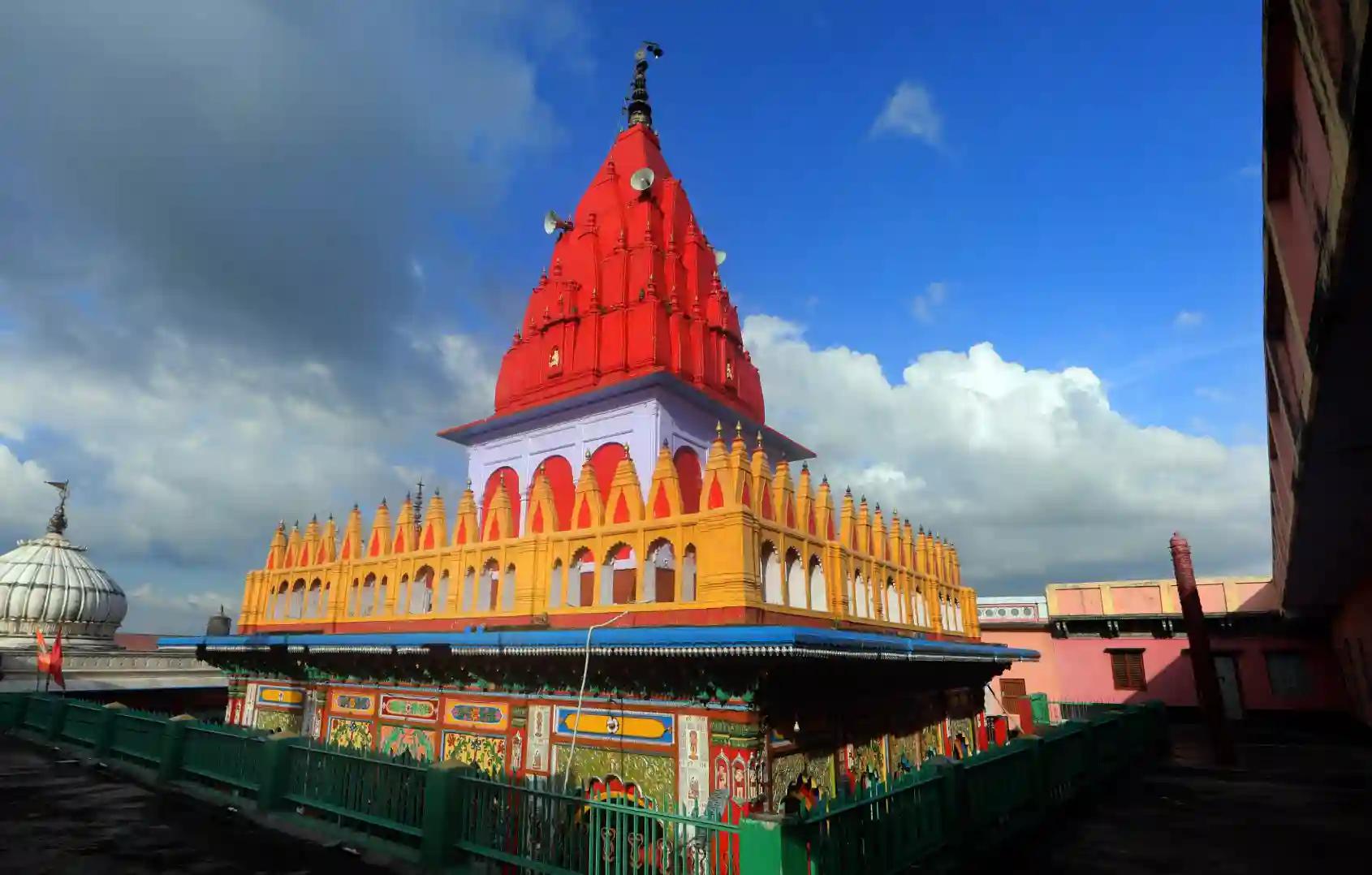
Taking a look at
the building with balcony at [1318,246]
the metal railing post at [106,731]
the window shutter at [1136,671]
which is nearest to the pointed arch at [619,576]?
the building with balcony at [1318,246]

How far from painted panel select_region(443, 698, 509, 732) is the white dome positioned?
30.9 m

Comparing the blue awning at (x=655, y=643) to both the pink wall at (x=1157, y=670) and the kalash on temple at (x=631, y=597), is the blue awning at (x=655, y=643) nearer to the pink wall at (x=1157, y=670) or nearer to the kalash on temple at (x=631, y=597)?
the kalash on temple at (x=631, y=597)

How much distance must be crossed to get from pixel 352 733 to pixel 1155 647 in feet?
97.7

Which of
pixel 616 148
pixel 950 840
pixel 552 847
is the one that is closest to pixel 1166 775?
pixel 950 840

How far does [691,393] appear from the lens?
1489 cm

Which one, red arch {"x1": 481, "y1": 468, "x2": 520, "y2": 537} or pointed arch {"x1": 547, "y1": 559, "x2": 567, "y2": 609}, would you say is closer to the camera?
pointed arch {"x1": 547, "y1": 559, "x2": 567, "y2": 609}

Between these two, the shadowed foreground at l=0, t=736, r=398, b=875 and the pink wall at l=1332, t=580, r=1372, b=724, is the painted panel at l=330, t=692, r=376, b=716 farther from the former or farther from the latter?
the pink wall at l=1332, t=580, r=1372, b=724

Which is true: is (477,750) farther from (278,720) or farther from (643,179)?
(643,179)

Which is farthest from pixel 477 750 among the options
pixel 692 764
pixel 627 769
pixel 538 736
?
pixel 692 764

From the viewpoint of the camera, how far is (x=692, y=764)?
27.9ft

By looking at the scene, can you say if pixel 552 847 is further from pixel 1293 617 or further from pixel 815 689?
pixel 1293 617

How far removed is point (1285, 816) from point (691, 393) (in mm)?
12073

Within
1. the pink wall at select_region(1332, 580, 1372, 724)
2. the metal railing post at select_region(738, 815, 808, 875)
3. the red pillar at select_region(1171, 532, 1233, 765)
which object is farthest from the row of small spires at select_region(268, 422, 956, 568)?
the pink wall at select_region(1332, 580, 1372, 724)

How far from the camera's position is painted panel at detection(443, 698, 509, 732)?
1064 centimetres
